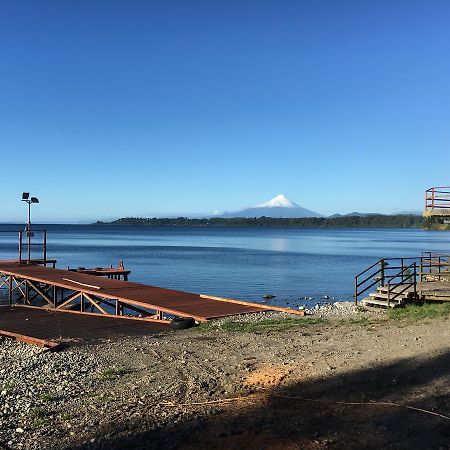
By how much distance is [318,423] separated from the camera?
6410 mm

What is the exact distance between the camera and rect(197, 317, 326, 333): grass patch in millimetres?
14086

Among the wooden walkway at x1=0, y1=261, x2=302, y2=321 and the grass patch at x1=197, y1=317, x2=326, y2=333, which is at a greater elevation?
the wooden walkway at x1=0, y1=261, x2=302, y2=321

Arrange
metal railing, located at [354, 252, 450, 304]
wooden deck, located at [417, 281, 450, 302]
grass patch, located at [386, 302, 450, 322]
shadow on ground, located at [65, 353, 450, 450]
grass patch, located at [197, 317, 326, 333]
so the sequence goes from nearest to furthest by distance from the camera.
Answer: shadow on ground, located at [65, 353, 450, 450] → grass patch, located at [197, 317, 326, 333] → grass patch, located at [386, 302, 450, 322] → wooden deck, located at [417, 281, 450, 302] → metal railing, located at [354, 252, 450, 304]

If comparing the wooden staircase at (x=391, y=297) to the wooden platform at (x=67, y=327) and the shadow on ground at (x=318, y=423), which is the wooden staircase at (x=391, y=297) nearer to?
the wooden platform at (x=67, y=327)

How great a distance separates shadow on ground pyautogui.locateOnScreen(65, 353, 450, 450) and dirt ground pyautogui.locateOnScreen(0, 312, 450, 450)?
0.01 metres

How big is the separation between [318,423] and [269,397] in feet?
4.03

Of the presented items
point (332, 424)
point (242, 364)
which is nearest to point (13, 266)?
point (242, 364)

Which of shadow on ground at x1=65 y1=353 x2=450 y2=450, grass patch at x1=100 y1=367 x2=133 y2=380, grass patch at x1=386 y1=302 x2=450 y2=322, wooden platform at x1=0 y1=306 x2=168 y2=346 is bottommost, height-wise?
wooden platform at x1=0 y1=306 x2=168 y2=346

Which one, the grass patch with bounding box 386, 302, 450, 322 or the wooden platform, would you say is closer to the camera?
the wooden platform

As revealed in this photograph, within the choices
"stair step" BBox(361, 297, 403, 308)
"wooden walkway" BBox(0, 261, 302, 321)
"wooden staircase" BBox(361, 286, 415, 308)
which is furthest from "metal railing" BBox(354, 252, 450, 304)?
"wooden walkway" BBox(0, 261, 302, 321)

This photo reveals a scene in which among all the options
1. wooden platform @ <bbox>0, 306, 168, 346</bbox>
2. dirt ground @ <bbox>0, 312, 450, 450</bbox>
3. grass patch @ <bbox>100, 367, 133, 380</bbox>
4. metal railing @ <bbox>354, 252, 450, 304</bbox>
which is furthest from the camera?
metal railing @ <bbox>354, 252, 450, 304</bbox>

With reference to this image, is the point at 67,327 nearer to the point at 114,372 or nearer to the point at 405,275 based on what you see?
the point at 114,372

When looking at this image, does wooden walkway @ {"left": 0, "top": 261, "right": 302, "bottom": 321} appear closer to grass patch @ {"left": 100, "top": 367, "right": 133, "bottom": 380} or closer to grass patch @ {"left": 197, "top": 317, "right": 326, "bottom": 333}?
grass patch @ {"left": 197, "top": 317, "right": 326, "bottom": 333}

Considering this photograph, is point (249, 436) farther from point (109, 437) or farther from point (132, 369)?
point (132, 369)
